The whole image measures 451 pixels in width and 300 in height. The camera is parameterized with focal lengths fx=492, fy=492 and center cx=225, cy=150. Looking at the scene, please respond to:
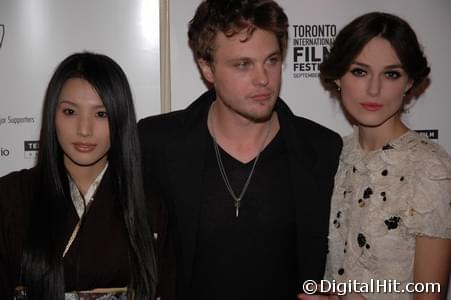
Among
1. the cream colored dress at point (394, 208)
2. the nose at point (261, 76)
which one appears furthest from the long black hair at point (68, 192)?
the cream colored dress at point (394, 208)

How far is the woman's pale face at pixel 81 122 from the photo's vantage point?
61.4 inches

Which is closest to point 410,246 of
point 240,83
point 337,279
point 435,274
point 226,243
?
point 435,274

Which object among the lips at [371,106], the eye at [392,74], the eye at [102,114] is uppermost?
the eye at [392,74]

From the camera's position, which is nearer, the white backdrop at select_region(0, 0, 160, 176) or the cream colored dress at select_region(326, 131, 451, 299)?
the cream colored dress at select_region(326, 131, 451, 299)

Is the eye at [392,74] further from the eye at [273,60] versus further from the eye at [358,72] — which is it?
the eye at [273,60]

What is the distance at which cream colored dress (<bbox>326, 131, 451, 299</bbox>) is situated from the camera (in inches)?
58.1

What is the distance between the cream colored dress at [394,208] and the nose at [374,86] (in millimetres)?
Result: 177

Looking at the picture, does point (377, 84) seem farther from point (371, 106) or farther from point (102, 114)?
point (102, 114)

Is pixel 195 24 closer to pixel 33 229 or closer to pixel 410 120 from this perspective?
pixel 33 229

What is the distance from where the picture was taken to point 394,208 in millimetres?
1530

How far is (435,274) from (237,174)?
30.0 inches

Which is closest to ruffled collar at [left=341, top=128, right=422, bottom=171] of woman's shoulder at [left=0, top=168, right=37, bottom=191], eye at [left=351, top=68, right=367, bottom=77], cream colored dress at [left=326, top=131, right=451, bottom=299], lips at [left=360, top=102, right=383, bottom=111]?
cream colored dress at [left=326, top=131, right=451, bottom=299]

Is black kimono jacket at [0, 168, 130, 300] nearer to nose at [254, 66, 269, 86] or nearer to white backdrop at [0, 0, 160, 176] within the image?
nose at [254, 66, 269, 86]

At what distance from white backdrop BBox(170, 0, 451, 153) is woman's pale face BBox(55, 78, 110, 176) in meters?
0.81
